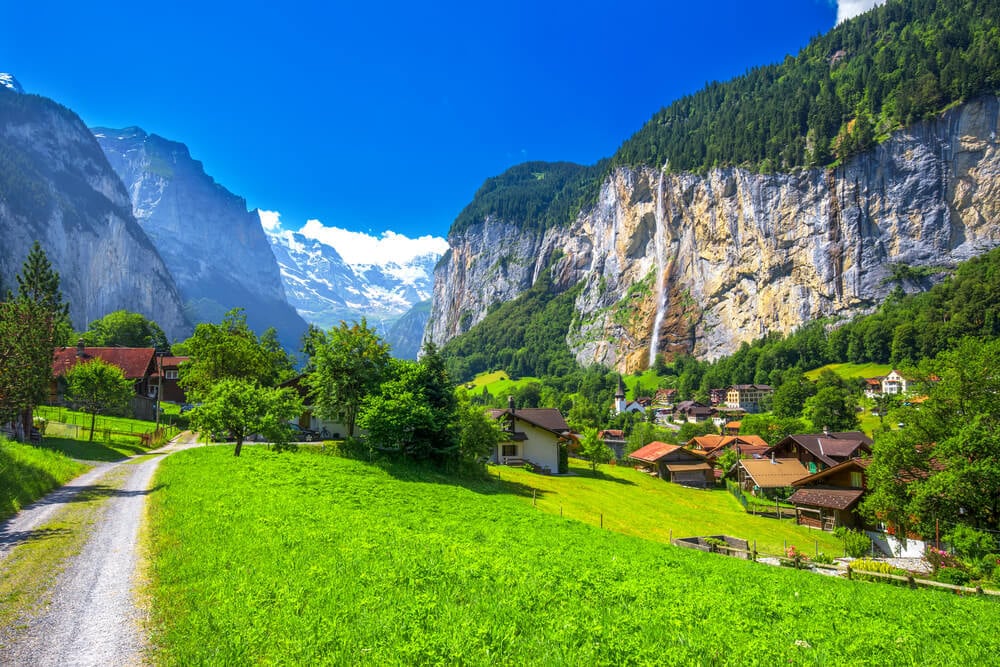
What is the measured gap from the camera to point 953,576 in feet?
84.9

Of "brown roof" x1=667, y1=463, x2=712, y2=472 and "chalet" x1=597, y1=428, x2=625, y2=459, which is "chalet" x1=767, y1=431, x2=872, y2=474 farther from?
"chalet" x1=597, y1=428, x2=625, y2=459

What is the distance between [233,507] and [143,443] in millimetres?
33756

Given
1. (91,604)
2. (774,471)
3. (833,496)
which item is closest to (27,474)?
(91,604)

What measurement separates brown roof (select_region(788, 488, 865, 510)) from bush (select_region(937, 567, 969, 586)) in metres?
17.9

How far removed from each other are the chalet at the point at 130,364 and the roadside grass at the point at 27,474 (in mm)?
39539

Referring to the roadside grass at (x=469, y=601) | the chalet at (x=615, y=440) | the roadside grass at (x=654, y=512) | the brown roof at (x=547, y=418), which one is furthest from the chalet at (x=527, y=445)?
the chalet at (x=615, y=440)

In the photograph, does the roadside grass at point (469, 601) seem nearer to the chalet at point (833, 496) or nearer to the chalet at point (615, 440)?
the chalet at point (833, 496)

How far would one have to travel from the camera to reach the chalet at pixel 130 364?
61.6 m

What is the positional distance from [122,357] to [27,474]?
189ft

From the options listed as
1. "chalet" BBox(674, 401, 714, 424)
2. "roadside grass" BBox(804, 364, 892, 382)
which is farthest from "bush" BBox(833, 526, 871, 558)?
"chalet" BBox(674, 401, 714, 424)

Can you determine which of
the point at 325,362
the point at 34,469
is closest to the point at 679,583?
the point at 34,469

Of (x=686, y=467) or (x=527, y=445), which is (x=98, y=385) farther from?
(x=686, y=467)

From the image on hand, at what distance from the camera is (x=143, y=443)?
143ft

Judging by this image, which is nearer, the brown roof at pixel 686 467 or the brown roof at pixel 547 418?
the brown roof at pixel 547 418
